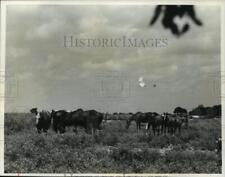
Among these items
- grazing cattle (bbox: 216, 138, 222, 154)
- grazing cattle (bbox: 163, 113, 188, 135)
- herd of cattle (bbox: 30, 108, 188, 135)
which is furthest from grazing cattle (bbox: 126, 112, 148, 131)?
grazing cattle (bbox: 216, 138, 222, 154)

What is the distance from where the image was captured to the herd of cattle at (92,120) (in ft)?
25.1

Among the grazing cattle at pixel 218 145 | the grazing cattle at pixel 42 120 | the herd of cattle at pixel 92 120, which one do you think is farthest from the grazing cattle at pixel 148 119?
the grazing cattle at pixel 42 120

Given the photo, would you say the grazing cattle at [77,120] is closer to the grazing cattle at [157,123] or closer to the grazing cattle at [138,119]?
the grazing cattle at [138,119]

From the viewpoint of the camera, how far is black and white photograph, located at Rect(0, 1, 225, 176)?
7.61 metres

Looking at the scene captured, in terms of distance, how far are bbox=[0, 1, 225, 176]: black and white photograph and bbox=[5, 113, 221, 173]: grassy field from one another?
13 millimetres

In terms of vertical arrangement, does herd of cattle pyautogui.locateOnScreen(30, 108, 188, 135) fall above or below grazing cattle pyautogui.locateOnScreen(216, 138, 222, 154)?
above

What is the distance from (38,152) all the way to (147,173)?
1.39m

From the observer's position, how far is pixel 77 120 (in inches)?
304

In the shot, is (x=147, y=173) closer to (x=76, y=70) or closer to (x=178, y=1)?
(x=76, y=70)

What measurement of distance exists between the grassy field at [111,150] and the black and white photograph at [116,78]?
0.01m

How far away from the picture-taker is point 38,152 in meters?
7.63

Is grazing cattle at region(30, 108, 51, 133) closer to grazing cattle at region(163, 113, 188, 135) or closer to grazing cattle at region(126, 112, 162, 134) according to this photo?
grazing cattle at region(126, 112, 162, 134)

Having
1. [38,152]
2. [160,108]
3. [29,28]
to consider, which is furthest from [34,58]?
[160,108]

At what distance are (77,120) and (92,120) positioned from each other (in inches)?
7.7
